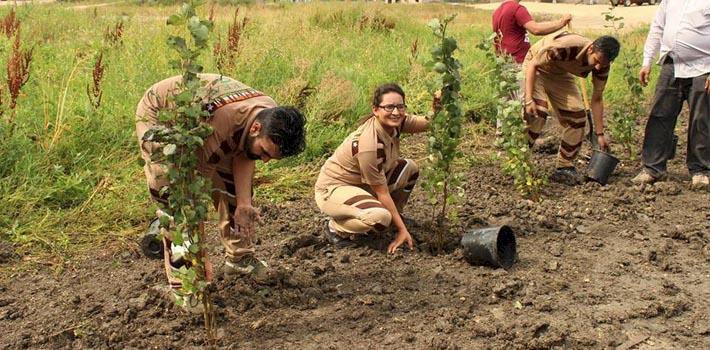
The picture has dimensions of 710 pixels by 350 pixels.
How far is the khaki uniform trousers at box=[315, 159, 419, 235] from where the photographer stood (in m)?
3.78

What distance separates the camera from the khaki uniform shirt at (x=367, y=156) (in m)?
3.71

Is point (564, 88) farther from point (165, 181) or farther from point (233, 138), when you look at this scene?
point (165, 181)

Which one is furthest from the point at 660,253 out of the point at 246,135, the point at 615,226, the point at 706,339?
the point at 246,135

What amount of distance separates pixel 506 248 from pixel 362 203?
2.56 feet

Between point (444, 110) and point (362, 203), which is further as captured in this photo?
point (362, 203)

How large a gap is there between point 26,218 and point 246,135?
2.00 meters

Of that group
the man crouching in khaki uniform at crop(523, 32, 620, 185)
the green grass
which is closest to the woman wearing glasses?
the green grass

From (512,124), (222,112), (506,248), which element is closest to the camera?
(222,112)

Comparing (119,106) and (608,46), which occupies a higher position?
(608,46)

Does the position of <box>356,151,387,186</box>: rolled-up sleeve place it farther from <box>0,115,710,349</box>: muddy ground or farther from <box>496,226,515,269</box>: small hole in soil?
<box>496,226,515,269</box>: small hole in soil

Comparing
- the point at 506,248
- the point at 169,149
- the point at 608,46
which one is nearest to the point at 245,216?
the point at 169,149

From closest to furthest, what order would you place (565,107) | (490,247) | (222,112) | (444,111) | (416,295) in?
(222,112) < (416,295) < (490,247) < (444,111) < (565,107)

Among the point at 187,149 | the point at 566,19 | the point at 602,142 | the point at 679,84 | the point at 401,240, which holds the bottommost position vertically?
the point at 401,240

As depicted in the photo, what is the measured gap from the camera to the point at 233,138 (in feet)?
9.96
